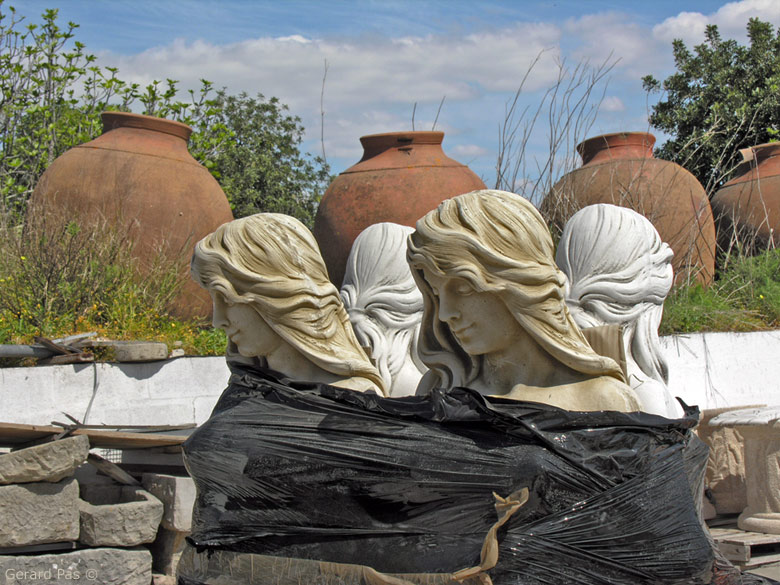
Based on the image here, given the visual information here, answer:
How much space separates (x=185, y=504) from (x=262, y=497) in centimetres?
235

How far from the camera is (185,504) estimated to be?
14.5 ft

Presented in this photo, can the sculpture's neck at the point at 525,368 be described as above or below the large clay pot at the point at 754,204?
below

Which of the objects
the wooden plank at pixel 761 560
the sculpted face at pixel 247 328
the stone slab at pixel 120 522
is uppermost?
the sculpted face at pixel 247 328

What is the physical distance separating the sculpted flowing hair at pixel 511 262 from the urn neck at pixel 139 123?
5.39 m

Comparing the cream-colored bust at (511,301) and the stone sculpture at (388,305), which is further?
the stone sculpture at (388,305)

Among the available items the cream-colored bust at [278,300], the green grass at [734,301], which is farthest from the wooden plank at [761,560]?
the cream-colored bust at [278,300]

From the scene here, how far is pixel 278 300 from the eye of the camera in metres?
2.73

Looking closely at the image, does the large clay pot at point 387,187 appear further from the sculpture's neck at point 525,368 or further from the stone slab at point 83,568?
the sculpture's neck at point 525,368

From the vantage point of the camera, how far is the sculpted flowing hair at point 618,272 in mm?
3652

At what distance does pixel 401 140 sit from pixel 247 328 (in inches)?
149

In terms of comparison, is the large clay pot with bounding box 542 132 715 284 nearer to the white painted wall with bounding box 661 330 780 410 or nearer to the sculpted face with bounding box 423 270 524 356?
the white painted wall with bounding box 661 330 780 410

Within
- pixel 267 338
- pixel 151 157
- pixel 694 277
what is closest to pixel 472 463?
pixel 267 338

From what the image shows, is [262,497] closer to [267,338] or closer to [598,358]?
[267,338]

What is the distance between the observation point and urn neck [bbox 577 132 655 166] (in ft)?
26.7
